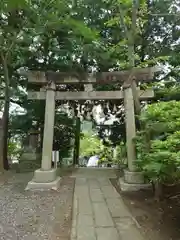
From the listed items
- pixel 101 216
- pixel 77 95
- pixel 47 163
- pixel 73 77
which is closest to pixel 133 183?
pixel 101 216

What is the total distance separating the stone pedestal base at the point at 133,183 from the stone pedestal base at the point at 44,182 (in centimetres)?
186

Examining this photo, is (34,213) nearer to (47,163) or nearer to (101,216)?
(101,216)

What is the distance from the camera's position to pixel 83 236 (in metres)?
3.87

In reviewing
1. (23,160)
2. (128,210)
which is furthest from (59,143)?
(128,210)

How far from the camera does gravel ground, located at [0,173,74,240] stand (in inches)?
160

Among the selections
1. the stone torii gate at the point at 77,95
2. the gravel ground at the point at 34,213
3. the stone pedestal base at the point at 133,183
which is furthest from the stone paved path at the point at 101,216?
the stone torii gate at the point at 77,95

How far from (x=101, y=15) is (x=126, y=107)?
366 cm

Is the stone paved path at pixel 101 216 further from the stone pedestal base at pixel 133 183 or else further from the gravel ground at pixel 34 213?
the stone pedestal base at pixel 133 183

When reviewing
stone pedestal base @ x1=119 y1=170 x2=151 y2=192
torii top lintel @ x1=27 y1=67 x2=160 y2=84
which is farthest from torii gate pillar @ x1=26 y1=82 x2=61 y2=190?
stone pedestal base @ x1=119 y1=170 x2=151 y2=192

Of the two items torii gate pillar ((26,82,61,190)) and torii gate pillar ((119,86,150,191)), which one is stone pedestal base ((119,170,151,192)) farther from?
torii gate pillar ((26,82,61,190))

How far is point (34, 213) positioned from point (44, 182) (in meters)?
2.15

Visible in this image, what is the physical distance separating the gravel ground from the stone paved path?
0.62ft

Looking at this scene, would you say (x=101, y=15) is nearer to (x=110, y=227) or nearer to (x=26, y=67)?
(x=26, y=67)

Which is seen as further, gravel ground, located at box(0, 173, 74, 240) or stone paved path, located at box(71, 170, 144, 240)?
gravel ground, located at box(0, 173, 74, 240)
